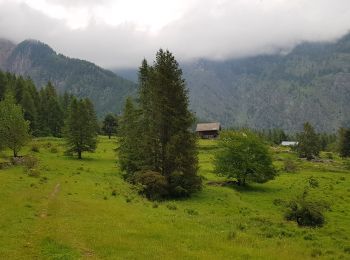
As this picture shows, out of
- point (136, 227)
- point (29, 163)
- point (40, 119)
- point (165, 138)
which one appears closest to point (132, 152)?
point (165, 138)

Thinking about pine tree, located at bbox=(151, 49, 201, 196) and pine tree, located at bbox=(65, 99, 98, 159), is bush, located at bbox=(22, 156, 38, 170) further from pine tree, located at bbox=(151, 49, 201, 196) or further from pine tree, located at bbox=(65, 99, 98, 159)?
pine tree, located at bbox=(65, 99, 98, 159)

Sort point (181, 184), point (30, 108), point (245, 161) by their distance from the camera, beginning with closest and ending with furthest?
point (181, 184) < point (245, 161) < point (30, 108)

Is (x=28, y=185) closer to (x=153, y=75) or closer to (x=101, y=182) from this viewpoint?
(x=101, y=182)

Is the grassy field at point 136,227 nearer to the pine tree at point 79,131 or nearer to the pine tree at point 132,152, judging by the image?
the pine tree at point 132,152

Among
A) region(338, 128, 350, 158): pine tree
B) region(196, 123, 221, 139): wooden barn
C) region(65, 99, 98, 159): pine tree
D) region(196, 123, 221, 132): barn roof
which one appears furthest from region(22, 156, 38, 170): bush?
region(196, 123, 221, 132): barn roof

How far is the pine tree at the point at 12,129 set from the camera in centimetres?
6662

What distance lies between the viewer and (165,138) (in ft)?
184

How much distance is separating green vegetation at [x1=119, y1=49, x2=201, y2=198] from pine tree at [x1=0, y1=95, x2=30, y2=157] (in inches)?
747

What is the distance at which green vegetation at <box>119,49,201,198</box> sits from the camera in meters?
52.5

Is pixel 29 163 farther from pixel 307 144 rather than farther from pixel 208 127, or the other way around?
pixel 208 127

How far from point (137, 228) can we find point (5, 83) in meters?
108

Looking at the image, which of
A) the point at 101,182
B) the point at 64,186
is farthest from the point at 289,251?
the point at 101,182

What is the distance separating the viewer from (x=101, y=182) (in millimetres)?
54062

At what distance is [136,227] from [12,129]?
45.1 meters
